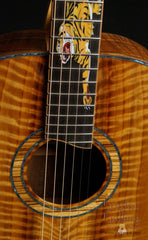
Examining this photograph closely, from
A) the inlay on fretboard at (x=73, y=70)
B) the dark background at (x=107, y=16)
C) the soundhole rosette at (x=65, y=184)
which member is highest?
the dark background at (x=107, y=16)

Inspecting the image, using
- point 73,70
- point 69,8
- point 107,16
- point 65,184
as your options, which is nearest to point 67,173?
point 65,184

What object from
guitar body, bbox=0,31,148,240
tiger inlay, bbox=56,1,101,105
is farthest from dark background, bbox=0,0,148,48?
tiger inlay, bbox=56,1,101,105

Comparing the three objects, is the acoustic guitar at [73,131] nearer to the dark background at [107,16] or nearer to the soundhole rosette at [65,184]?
the soundhole rosette at [65,184]

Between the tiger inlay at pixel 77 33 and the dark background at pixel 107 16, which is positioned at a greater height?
the dark background at pixel 107 16

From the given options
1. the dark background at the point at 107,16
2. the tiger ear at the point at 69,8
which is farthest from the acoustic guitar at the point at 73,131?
the dark background at the point at 107,16

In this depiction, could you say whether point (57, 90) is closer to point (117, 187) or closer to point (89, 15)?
point (89, 15)

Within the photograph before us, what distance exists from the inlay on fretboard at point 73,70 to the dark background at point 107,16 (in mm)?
799

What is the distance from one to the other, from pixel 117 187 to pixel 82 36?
429 mm

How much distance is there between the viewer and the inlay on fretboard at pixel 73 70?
142 cm

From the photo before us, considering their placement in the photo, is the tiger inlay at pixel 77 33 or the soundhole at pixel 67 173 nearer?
the tiger inlay at pixel 77 33

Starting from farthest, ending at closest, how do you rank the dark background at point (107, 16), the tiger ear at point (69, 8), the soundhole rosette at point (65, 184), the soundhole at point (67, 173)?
the dark background at point (107, 16) → the soundhole at point (67, 173) → the soundhole rosette at point (65, 184) → the tiger ear at point (69, 8)

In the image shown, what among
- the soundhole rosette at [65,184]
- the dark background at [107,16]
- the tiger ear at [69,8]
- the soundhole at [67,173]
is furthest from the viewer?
the dark background at [107,16]

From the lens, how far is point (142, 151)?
1.60 m

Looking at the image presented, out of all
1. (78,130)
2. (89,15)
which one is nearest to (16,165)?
(78,130)
